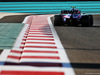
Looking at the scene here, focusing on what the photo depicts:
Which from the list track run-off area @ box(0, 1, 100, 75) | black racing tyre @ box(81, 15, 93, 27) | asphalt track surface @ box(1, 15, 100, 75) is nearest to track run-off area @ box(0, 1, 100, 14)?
black racing tyre @ box(81, 15, 93, 27)

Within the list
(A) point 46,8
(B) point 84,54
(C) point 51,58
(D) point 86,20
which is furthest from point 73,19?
(A) point 46,8

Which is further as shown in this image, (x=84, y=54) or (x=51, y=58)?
(x=84, y=54)

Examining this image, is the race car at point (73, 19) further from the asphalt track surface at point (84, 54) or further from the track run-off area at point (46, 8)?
the track run-off area at point (46, 8)

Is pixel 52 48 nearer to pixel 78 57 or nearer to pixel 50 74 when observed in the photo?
pixel 78 57

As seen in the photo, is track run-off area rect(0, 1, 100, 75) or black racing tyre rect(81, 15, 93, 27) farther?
black racing tyre rect(81, 15, 93, 27)

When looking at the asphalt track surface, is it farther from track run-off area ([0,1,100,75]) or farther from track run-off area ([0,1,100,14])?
track run-off area ([0,1,100,14])

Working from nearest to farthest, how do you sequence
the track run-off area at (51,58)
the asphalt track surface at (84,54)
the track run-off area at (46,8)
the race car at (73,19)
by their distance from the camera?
the track run-off area at (51,58)
the asphalt track surface at (84,54)
the race car at (73,19)
the track run-off area at (46,8)

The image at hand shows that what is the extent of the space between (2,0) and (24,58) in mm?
82524

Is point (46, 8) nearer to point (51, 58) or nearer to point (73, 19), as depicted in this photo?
point (73, 19)

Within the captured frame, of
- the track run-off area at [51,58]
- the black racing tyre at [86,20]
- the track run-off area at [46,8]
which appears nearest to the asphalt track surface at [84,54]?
the track run-off area at [51,58]

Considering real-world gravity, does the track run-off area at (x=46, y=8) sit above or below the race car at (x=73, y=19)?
below

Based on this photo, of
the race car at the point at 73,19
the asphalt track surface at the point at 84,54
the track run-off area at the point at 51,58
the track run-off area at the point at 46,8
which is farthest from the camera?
the track run-off area at the point at 46,8

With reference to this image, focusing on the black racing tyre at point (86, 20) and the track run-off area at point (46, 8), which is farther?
the track run-off area at point (46, 8)

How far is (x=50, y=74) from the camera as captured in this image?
5.57 metres
